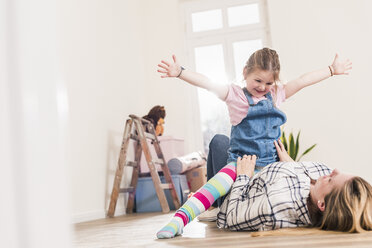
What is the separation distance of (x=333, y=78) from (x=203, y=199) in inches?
138

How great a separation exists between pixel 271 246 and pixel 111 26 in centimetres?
337

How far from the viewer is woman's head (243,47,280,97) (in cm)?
180

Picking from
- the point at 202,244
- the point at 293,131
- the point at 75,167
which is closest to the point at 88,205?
the point at 75,167

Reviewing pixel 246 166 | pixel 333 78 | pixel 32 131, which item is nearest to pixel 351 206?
pixel 246 166

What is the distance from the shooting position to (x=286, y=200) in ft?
4.54

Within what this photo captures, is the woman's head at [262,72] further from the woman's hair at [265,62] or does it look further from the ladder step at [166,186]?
the ladder step at [166,186]

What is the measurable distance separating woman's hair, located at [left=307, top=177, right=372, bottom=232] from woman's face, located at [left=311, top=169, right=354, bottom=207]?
0.07ft

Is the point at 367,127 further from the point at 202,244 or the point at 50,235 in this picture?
the point at 50,235

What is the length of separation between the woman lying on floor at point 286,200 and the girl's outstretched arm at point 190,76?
0.37m

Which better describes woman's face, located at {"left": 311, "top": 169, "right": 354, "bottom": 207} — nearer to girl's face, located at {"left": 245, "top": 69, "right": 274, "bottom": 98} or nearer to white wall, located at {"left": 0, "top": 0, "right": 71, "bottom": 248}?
girl's face, located at {"left": 245, "top": 69, "right": 274, "bottom": 98}

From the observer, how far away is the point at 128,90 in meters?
4.39

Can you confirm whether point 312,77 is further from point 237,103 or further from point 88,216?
point 88,216

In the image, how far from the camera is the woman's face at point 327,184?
1.30 metres

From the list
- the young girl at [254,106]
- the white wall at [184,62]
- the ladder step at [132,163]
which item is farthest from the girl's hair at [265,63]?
the ladder step at [132,163]
